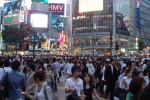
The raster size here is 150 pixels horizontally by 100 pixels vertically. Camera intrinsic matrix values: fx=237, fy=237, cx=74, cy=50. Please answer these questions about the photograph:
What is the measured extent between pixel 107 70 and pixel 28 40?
3254 inches

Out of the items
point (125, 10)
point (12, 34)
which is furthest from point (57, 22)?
point (12, 34)

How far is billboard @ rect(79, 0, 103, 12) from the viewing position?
8644 centimetres

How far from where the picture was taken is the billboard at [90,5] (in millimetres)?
86438

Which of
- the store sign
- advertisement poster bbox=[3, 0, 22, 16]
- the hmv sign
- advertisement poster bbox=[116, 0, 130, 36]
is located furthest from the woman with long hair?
advertisement poster bbox=[3, 0, 22, 16]

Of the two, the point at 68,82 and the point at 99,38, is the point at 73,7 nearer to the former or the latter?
the point at 99,38

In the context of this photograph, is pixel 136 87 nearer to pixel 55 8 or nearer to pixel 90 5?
pixel 90 5

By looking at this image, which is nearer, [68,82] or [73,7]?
[68,82]

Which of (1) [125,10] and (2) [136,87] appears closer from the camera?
(2) [136,87]

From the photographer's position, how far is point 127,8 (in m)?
93.2

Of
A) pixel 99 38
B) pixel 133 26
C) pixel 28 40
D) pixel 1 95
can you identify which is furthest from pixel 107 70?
pixel 133 26

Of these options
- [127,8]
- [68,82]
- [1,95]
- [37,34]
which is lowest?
[1,95]

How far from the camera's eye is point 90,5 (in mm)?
87438

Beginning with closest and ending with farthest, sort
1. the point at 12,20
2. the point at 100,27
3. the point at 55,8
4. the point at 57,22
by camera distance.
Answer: the point at 100,27 → the point at 12,20 → the point at 55,8 → the point at 57,22

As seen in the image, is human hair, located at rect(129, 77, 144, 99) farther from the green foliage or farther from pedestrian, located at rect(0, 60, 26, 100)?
the green foliage
